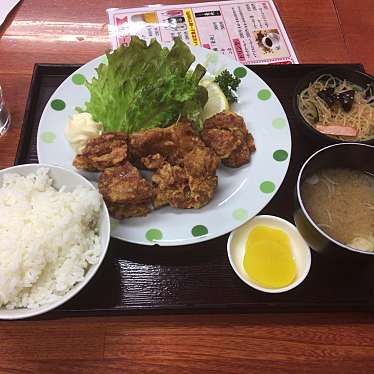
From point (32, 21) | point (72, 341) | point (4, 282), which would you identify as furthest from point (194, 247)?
point (32, 21)

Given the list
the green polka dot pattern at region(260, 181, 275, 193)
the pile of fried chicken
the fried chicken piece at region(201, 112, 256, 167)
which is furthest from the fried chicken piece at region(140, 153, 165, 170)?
the green polka dot pattern at region(260, 181, 275, 193)

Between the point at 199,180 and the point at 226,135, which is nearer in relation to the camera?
the point at 199,180

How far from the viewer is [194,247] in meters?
1.81

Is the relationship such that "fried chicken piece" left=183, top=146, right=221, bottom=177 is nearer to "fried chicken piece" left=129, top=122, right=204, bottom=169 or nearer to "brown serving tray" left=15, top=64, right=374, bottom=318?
"fried chicken piece" left=129, top=122, right=204, bottom=169

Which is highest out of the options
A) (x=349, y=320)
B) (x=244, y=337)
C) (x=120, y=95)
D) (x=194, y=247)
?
(x=120, y=95)

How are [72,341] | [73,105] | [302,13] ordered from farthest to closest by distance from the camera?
[302,13], [73,105], [72,341]

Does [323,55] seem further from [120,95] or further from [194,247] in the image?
[194,247]

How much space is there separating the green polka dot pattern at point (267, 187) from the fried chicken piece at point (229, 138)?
143mm

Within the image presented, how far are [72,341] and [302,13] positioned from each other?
2.32m

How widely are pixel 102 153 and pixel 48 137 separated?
29 centimetres

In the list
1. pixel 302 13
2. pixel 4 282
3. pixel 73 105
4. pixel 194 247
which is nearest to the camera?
pixel 4 282

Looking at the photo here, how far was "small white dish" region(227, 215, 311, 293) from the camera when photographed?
1.65 m

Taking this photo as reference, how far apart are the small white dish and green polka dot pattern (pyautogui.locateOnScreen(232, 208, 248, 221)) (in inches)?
1.4

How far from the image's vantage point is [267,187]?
6.19 feet
